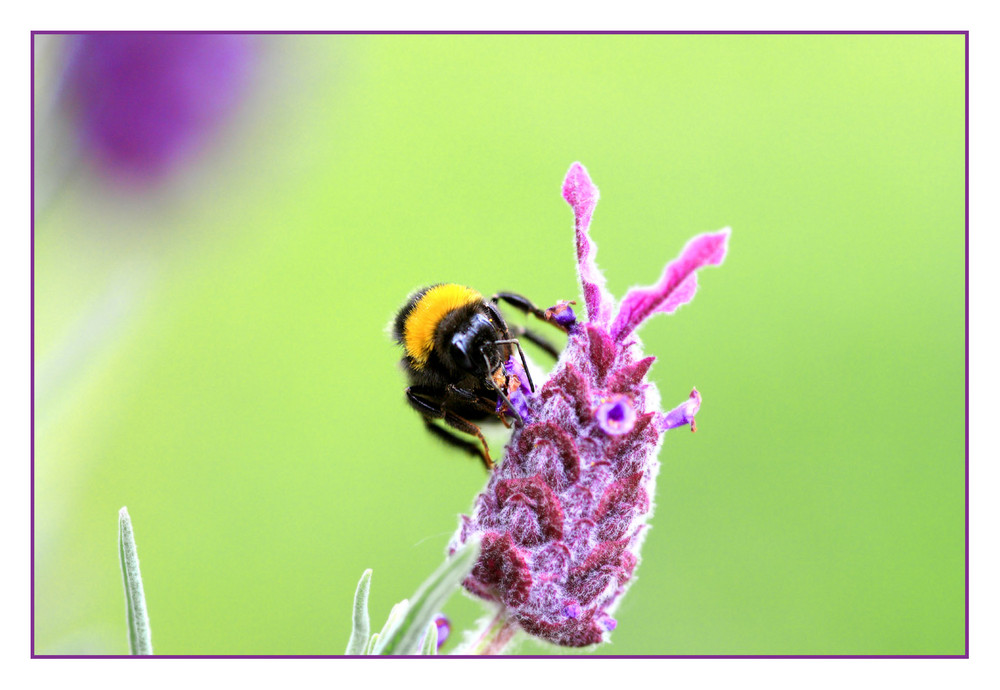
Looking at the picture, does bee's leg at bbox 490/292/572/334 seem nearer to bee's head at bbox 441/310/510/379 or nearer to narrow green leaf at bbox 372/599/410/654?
bee's head at bbox 441/310/510/379

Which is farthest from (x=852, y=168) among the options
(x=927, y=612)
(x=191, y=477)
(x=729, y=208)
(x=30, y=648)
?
(x=30, y=648)

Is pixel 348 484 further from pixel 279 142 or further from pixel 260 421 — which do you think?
pixel 279 142

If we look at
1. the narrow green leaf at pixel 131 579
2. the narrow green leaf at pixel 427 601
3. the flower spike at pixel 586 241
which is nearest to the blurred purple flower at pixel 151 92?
the narrow green leaf at pixel 131 579

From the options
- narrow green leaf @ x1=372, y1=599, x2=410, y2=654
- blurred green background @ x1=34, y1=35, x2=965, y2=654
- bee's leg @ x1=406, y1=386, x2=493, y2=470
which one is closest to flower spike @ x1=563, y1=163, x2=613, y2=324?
bee's leg @ x1=406, y1=386, x2=493, y2=470

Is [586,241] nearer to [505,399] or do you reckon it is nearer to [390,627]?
[505,399]

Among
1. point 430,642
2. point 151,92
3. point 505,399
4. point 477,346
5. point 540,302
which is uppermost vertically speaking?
point 151,92

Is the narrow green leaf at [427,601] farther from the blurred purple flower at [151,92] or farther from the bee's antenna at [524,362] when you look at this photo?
the blurred purple flower at [151,92]

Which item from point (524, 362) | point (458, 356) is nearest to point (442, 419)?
point (458, 356)
